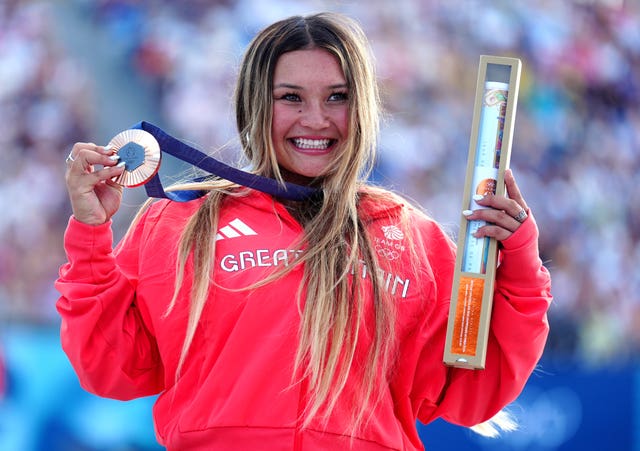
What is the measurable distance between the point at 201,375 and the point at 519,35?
215 inches

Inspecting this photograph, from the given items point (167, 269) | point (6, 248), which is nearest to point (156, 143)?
point (167, 269)

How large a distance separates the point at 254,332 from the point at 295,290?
14cm

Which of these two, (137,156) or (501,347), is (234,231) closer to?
(137,156)

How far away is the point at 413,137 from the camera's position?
259 inches

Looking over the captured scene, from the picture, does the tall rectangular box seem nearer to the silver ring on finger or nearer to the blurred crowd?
the silver ring on finger

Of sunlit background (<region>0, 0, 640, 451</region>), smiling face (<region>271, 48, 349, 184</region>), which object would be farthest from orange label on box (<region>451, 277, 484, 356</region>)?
sunlit background (<region>0, 0, 640, 451</region>)

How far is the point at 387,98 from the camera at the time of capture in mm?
6258

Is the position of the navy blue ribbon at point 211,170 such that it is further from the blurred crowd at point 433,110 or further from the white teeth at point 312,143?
the blurred crowd at point 433,110

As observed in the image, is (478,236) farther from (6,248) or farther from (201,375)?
(6,248)

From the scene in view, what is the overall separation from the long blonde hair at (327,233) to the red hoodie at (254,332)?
3cm

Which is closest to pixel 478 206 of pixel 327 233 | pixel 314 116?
pixel 327 233

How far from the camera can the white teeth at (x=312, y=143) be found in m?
2.47

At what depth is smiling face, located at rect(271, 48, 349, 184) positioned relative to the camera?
2.45 m

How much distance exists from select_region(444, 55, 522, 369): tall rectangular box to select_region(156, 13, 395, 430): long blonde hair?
0.58 feet
